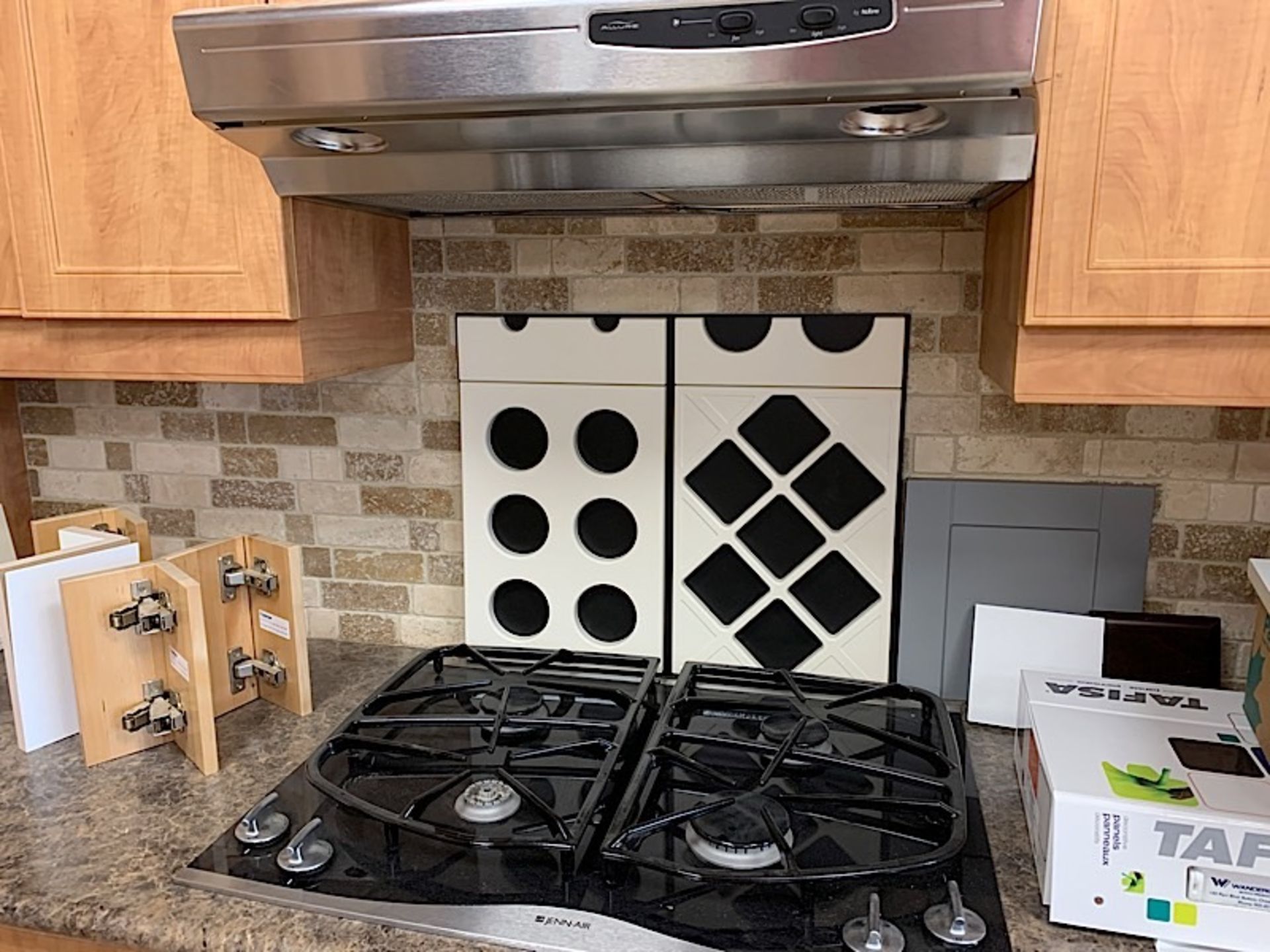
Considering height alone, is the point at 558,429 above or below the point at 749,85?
below

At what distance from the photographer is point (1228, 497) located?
1.31 m

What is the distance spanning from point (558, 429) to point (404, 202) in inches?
15.7

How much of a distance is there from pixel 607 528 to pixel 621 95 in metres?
0.73

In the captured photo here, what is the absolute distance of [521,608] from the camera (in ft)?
5.12

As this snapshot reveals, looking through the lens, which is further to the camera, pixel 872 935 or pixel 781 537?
pixel 781 537

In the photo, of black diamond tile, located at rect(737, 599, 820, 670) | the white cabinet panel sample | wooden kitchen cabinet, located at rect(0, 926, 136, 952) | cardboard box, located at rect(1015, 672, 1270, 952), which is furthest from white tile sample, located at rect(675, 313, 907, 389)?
wooden kitchen cabinet, located at rect(0, 926, 136, 952)

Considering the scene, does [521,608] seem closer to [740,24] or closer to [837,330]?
[837,330]

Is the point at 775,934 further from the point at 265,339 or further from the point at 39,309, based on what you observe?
the point at 39,309

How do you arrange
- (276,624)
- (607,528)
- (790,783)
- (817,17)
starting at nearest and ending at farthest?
(817,17) < (790,783) < (276,624) < (607,528)

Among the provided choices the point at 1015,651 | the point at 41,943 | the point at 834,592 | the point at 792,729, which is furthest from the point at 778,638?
the point at 41,943

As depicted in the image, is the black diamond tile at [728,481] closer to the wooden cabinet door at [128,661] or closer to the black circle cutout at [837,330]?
the black circle cutout at [837,330]

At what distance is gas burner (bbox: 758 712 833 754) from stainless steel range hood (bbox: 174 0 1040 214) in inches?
26.7

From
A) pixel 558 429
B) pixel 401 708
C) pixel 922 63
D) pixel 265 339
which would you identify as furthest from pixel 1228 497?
pixel 265 339

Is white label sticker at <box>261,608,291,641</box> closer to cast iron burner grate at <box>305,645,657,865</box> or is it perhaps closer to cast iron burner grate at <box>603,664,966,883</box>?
cast iron burner grate at <box>305,645,657,865</box>
